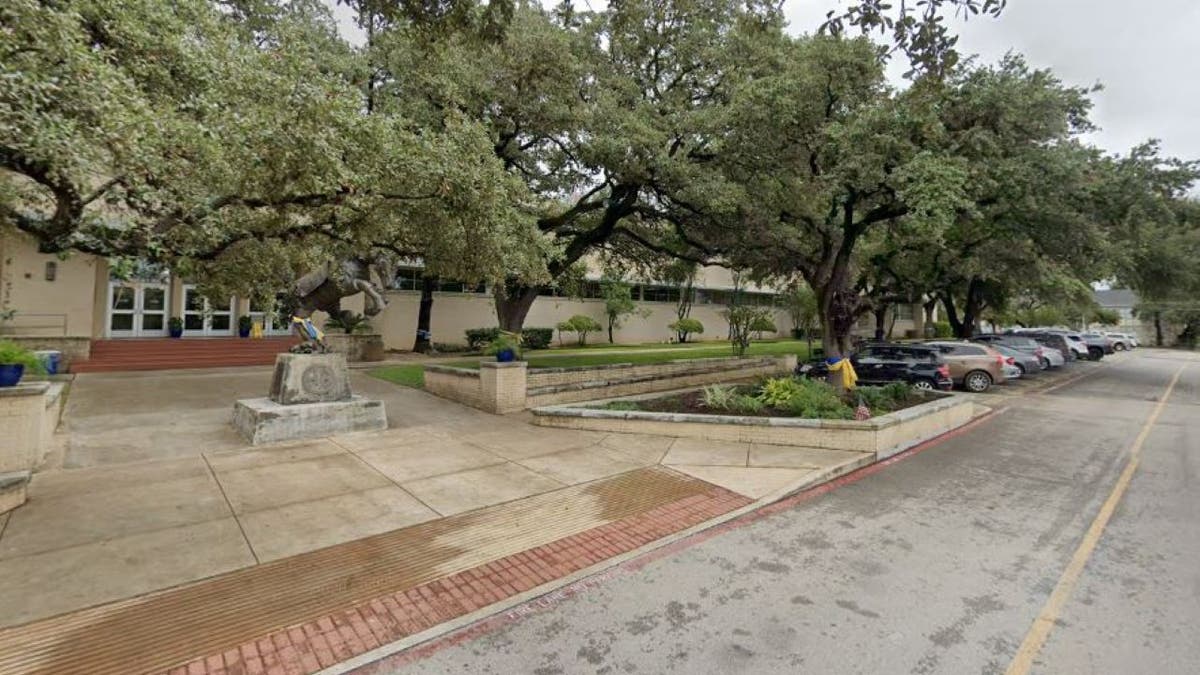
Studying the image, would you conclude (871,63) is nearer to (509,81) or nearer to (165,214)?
(509,81)

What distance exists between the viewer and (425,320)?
24156 millimetres

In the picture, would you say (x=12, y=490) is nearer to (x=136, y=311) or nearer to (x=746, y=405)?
(x=746, y=405)

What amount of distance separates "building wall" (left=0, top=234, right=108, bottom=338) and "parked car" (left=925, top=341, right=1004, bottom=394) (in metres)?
27.3

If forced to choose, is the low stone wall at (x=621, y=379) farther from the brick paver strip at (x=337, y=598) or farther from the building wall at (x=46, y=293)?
the building wall at (x=46, y=293)

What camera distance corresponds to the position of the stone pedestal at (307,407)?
812 cm

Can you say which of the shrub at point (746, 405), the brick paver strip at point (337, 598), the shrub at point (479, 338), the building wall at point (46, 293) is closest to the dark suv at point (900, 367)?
the shrub at point (746, 405)

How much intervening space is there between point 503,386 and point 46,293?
18.4 meters

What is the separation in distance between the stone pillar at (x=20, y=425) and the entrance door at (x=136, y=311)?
56.6ft

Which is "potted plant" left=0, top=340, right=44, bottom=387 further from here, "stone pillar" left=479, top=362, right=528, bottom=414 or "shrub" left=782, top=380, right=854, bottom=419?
"shrub" left=782, top=380, right=854, bottom=419

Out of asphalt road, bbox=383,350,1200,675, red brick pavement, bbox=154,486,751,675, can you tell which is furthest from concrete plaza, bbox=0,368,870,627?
asphalt road, bbox=383,350,1200,675

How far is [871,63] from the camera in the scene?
12070 mm

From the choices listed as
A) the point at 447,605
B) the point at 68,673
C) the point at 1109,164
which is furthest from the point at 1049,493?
the point at 1109,164

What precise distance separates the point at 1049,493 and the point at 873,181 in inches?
294

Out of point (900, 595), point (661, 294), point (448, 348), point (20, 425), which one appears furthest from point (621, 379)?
point (661, 294)
